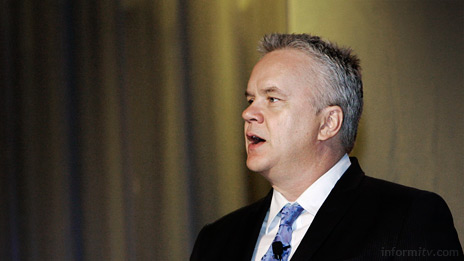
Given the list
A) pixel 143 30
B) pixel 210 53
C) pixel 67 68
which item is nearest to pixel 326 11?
pixel 210 53

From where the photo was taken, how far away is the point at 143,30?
105 inches

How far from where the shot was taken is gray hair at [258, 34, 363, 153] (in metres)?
1.94

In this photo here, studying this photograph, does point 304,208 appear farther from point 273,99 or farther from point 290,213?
point 273,99

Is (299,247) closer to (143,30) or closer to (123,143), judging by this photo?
(123,143)

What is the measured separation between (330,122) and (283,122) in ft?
0.59

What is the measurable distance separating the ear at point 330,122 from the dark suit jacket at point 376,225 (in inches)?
5.1

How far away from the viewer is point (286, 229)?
1810mm

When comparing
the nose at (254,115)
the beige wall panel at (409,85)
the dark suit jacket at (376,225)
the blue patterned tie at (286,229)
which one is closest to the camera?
the dark suit jacket at (376,225)

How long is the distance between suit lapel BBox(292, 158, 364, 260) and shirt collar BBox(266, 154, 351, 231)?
0.06 meters

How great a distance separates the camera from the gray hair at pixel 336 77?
76.5 inches

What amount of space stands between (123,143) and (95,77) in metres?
0.33

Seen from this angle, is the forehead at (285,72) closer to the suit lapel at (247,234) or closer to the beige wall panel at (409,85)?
the suit lapel at (247,234)

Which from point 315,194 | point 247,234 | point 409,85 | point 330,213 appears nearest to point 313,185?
point 315,194

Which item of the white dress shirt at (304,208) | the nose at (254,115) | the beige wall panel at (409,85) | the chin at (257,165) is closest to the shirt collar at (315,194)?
the white dress shirt at (304,208)
